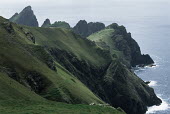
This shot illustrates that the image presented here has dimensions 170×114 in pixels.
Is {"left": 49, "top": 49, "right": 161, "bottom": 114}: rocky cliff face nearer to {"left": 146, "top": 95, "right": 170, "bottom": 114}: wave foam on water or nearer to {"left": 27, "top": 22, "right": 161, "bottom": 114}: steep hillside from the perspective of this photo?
{"left": 27, "top": 22, "right": 161, "bottom": 114}: steep hillside

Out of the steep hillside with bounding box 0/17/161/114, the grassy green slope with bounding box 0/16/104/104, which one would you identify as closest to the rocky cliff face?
the steep hillside with bounding box 0/17/161/114

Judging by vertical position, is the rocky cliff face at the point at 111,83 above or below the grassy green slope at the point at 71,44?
below

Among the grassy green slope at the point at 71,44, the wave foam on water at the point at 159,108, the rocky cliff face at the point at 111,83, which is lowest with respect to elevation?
the wave foam on water at the point at 159,108

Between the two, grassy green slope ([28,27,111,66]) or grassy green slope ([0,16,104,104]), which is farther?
grassy green slope ([28,27,111,66])

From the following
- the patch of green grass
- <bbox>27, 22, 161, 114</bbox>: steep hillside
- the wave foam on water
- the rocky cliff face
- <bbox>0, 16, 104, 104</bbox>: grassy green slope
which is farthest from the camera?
<bbox>27, 22, 161, 114</bbox>: steep hillside

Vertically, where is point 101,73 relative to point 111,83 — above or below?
above

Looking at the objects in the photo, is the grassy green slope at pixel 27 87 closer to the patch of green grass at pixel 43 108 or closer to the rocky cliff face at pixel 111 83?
the patch of green grass at pixel 43 108

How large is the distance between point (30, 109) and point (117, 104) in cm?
10786

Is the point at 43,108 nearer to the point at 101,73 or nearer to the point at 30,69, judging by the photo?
the point at 30,69

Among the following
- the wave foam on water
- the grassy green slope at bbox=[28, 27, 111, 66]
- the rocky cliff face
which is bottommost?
the wave foam on water

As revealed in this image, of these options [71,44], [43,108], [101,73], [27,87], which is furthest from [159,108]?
[43,108]

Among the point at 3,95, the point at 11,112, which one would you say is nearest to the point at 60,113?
the point at 11,112

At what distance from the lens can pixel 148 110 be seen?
16275cm

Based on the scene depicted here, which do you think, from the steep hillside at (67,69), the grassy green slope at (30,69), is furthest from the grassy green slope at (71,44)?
the grassy green slope at (30,69)
